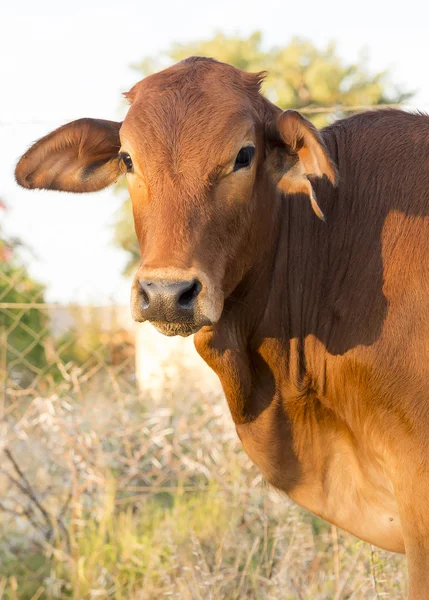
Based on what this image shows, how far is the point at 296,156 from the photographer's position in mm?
3564

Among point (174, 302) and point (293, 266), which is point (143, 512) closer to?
point (293, 266)

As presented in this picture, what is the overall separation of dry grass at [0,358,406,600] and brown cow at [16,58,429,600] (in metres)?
1.49

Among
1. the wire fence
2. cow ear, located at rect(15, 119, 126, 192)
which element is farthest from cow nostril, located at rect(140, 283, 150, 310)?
the wire fence

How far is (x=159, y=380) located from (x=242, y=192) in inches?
186

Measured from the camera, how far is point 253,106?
11.6ft

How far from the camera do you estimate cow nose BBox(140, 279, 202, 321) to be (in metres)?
3.01

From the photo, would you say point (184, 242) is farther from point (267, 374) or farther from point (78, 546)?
point (78, 546)

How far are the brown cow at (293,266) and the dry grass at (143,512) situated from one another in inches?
58.7

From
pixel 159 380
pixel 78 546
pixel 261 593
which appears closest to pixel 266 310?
pixel 261 593

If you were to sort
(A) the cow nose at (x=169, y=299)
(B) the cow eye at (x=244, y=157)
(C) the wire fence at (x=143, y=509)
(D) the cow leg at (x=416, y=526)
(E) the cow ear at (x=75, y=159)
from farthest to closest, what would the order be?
(C) the wire fence at (x=143, y=509), (E) the cow ear at (x=75, y=159), (B) the cow eye at (x=244, y=157), (D) the cow leg at (x=416, y=526), (A) the cow nose at (x=169, y=299)

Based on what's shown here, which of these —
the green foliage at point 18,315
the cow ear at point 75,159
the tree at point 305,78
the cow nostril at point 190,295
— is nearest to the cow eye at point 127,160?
the cow ear at point 75,159

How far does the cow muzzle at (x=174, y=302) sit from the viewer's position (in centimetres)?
302

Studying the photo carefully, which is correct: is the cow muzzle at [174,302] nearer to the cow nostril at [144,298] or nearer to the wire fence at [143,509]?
the cow nostril at [144,298]

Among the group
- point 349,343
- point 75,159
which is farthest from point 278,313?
point 75,159
